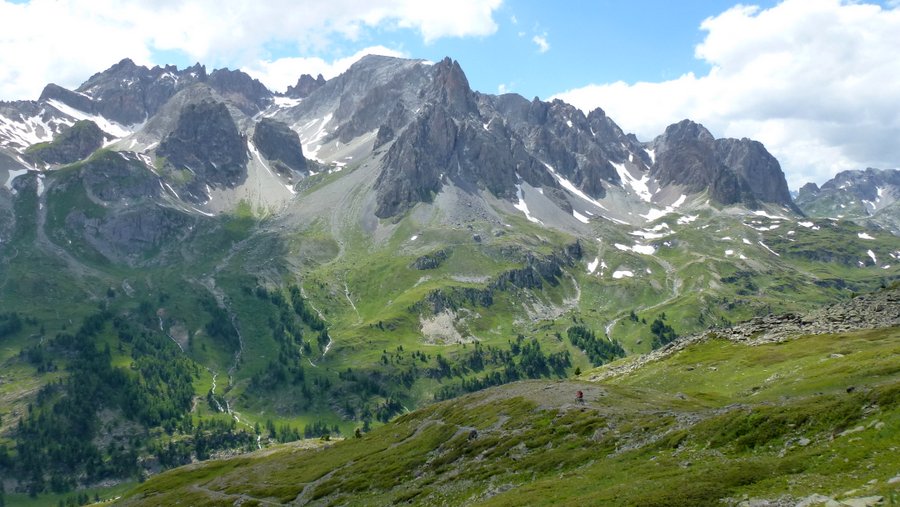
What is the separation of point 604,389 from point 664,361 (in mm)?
45132

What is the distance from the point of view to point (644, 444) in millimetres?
61344

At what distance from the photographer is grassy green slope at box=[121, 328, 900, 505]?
44.1 m

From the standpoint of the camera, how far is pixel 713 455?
52.4 metres

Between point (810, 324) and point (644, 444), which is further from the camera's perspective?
point (810, 324)

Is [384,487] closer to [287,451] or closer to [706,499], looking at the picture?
[706,499]

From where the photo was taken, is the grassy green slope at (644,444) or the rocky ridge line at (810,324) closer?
the grassy green slope at (644,444)

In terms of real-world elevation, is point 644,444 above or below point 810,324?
above

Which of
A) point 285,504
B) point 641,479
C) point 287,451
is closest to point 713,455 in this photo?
point 641,479

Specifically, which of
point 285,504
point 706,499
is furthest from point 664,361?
point 706,499

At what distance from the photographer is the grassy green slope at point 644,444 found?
4412 centimetres

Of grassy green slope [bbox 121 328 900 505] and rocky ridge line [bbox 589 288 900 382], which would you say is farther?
rocky ridge line [bbox 589 288 900 382]

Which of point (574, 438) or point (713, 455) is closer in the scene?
point (713, 455)

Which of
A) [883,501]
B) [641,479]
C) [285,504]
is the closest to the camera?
[883,501]

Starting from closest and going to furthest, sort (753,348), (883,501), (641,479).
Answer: (883,501)
(641,479)
(753,348)
